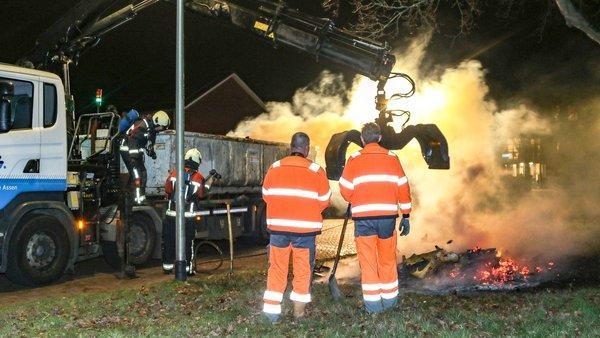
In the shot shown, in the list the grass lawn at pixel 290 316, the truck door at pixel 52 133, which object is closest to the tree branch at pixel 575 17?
the grass lawn at pixel 290 316

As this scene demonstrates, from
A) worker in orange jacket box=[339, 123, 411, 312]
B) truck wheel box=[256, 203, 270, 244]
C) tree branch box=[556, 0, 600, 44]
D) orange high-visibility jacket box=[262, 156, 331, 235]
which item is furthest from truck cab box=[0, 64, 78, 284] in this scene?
tree branch box=[556, 0, 600, 44]

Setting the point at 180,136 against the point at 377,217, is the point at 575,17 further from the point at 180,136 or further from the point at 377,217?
the point at 180,136

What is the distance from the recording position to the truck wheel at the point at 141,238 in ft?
33.9

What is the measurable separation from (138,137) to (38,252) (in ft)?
7.77

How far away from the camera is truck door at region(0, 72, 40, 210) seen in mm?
7957

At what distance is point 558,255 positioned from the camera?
37.2 feet

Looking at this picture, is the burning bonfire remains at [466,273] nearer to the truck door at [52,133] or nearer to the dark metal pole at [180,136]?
the dark metal pole at [180,136]

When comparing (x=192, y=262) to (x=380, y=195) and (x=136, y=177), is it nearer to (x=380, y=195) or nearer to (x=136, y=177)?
(x=136, y=177)

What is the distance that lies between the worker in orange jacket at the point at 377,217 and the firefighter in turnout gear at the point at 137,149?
4.63m

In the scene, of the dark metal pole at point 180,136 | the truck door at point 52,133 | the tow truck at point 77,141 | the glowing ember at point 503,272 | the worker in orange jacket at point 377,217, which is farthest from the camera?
the glowing ember at point 503,272

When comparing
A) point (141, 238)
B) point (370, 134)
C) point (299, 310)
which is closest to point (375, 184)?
point (370, 134)

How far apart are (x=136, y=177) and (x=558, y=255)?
8.18 meters

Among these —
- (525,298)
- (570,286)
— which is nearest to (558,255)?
(570,286)

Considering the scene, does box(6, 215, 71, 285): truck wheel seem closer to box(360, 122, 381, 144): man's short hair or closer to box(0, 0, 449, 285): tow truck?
box(0, 0, 449, 285): tow truck
